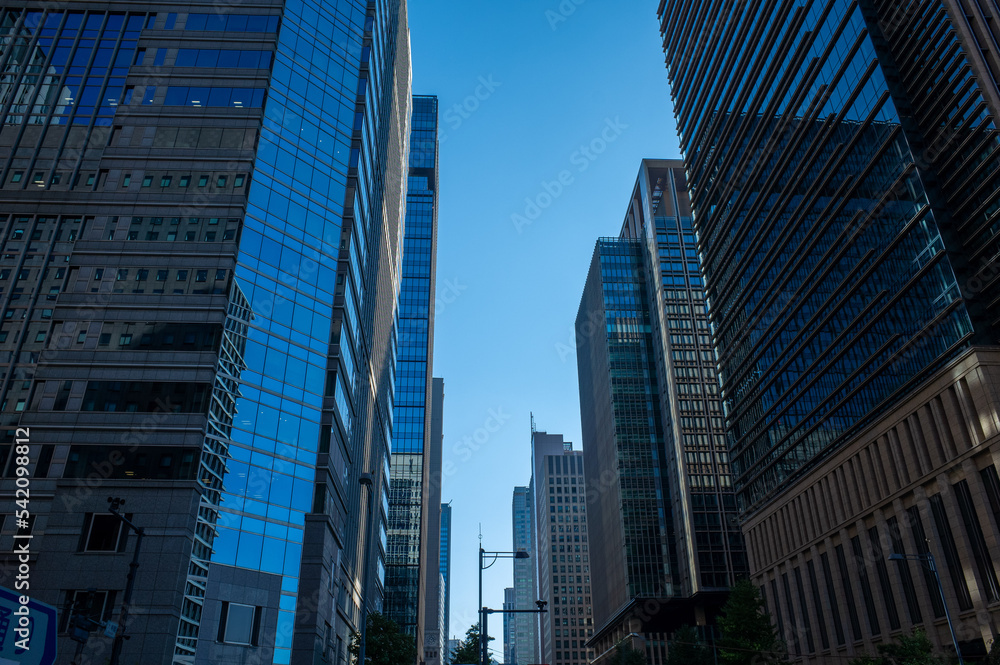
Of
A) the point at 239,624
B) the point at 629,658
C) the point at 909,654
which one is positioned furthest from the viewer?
the point at 629,658

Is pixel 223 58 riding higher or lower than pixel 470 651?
higher

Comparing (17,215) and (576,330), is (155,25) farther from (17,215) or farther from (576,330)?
(576,330)

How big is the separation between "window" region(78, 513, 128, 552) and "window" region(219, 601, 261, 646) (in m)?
6.87

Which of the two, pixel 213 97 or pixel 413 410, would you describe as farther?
pixel 413 410

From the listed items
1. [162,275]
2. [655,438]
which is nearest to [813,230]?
[162,275]

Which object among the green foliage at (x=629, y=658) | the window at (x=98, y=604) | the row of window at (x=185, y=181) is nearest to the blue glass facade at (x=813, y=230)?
the green foliage at (x=629, y=658)

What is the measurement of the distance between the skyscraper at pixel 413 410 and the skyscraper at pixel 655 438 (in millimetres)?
37796

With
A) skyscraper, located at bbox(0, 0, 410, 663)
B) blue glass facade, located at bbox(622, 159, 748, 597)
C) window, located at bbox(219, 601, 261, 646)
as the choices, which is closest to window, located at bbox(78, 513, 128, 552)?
skyscraper, located at bbox(0, 0, 410, 663)

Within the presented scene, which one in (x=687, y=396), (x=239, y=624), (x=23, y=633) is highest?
(x=687, y=396)

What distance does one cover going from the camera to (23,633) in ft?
21.4

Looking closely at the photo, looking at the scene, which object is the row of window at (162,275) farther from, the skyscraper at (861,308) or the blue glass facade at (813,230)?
the blue glass facade at (813,230)

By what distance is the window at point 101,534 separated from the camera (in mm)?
40656

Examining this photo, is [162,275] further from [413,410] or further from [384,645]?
[413,410]

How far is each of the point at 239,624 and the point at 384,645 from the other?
15928mm
